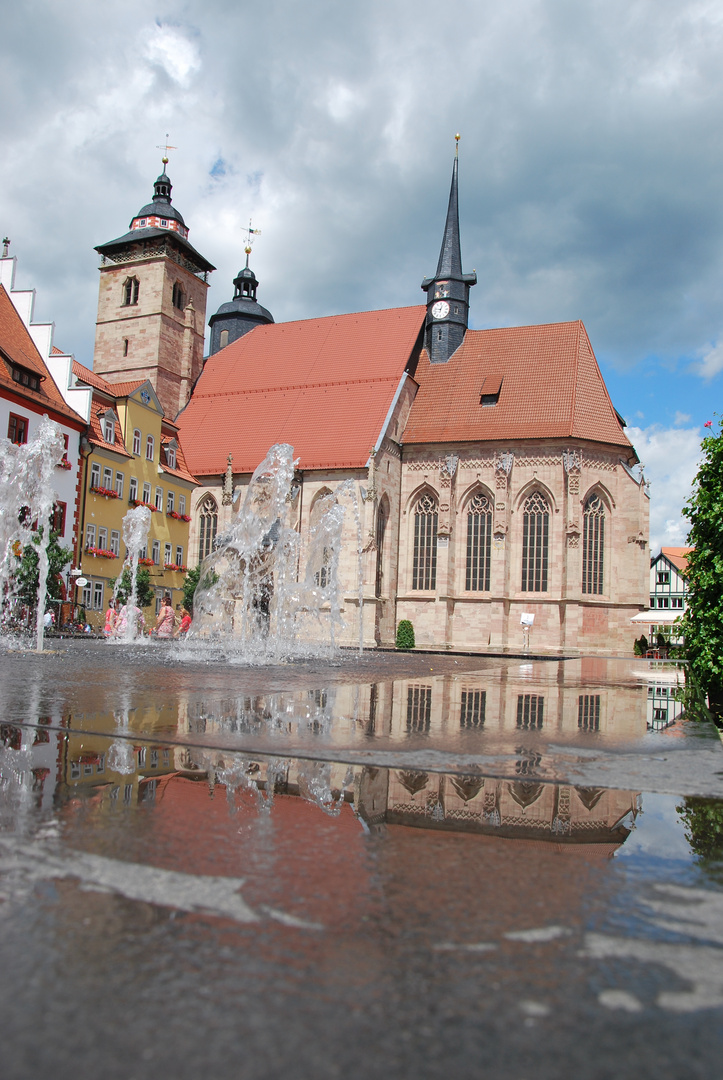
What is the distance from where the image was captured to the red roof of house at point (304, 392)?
121 ft

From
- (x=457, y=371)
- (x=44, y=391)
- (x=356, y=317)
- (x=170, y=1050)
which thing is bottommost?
(x=170, y=1050)

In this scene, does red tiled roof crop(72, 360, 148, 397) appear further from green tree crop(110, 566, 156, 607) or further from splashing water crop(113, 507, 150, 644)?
green tree crop(110, 566, 156, 607)

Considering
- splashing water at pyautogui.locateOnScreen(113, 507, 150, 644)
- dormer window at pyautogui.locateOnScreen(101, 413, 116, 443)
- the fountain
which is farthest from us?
dormer window at pyautogui.locateOnScreen(101, 413, 116, 443)

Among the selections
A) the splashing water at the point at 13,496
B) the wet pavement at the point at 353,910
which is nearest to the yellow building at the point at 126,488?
the splashing water at the point at 13,496

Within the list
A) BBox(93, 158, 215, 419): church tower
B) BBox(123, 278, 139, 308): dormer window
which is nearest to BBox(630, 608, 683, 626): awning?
BBox(93, 158, 215, 419): church tower

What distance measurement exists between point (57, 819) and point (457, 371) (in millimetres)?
37913

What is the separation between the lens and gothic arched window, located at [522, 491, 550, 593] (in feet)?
113

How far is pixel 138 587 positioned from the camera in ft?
108

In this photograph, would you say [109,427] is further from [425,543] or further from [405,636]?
[405,636]

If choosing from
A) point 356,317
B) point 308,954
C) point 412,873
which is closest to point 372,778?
point 412,873

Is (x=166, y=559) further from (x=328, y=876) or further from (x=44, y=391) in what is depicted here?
(x=328, y=876)

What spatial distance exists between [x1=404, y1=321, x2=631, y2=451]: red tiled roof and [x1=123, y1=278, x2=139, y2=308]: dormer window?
16292 mm

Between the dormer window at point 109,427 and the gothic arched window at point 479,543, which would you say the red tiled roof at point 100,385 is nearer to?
the dormer window at point 109,427

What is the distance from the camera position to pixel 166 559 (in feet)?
122
